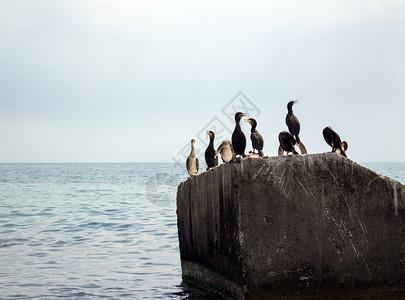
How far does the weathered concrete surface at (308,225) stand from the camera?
22.8 ft

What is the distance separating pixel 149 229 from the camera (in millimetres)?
18359

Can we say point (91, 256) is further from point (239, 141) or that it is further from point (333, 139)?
point (333, 139)

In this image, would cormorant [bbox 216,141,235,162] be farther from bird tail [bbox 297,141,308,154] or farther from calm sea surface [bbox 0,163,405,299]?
calm sea surface [bbox 0,163,405,299]

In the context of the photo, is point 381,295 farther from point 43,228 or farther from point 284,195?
point 43,228

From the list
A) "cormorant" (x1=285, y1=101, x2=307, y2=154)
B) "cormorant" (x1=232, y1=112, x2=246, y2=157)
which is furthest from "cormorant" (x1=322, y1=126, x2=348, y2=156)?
"cormorant" (x1=232, y1=112, x2=246, y2=157)

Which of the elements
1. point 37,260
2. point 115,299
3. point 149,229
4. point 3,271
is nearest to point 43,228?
point 149,229

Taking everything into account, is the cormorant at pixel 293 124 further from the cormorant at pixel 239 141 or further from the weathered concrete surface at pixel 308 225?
the weathered concrete surface at pixel 308 225

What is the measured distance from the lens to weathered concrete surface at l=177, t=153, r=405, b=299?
695 centimetres

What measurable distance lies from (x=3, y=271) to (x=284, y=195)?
7315 millimetres

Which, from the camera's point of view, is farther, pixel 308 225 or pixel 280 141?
pixel 280 141

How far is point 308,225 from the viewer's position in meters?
7.05

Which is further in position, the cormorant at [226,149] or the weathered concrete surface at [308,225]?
the cormorant at [226,149]

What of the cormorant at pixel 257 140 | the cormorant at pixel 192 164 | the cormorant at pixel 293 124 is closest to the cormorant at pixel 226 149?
the cormorant at pixel 257 140

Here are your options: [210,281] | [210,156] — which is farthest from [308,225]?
[210,156]
